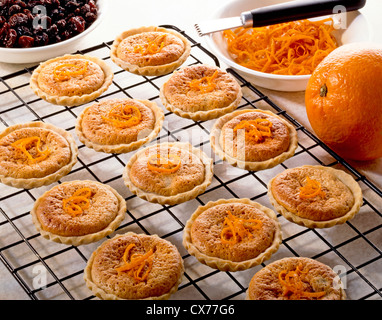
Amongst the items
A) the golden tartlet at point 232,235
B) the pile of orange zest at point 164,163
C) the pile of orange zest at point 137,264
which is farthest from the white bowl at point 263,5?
the pile of orange zest at point 137,264

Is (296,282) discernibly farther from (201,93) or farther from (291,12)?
(291,12)

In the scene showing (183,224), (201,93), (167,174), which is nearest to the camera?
(183,224)

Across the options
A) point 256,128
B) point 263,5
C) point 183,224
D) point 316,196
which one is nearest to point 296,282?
point 316,196

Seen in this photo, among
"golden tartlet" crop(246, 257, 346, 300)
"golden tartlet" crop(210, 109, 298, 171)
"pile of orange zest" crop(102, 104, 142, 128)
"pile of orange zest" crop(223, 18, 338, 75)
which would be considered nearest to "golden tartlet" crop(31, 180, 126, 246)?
"pile of orange zest" crop(102, 104, 142, 128)

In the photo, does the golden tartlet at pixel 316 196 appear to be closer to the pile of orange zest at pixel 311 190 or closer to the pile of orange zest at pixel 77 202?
the pile of orange zest at pixel 311 190

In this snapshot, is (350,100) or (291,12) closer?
(350,100)

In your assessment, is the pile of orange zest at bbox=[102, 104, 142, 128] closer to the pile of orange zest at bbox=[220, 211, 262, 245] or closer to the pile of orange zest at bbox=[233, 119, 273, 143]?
the pile of orange zest at bbox=[233, 119, 273, 143]
